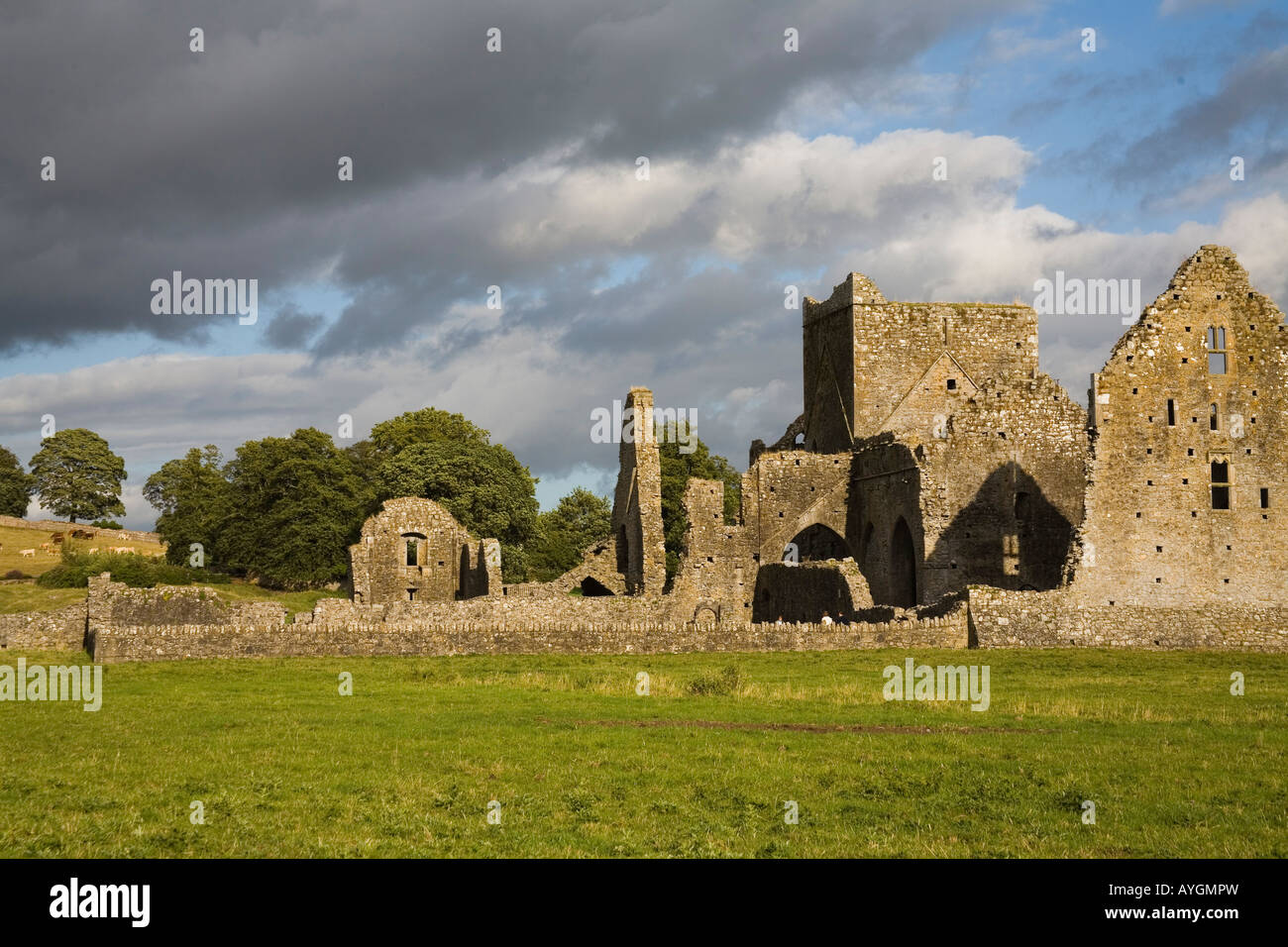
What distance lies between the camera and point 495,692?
2259cm

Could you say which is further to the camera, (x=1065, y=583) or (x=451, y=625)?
(x=1065, y=583)

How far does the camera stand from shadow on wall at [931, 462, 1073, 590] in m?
43.1

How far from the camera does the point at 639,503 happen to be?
47281 mm

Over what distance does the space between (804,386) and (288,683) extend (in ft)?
120

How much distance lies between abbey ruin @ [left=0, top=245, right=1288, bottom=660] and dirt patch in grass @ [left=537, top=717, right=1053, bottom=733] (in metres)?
12.6

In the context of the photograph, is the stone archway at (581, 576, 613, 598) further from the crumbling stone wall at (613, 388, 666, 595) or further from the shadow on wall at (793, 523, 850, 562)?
the shadow on wall at (793, 523, 850, 562)

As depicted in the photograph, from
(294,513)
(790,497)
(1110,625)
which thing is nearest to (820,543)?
(790,497)

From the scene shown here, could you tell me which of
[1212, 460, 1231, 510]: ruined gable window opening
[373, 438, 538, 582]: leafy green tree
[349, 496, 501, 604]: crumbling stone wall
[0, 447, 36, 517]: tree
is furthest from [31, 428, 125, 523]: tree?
[1212, 460, 1231, 510]: ruined gable window opening

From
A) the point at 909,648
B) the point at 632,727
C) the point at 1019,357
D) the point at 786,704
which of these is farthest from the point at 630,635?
the point at 1019,357

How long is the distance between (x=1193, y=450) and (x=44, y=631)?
33.5m

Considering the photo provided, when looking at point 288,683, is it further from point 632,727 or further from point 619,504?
point 619,504

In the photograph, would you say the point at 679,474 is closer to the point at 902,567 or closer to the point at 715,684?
the point at 902,567

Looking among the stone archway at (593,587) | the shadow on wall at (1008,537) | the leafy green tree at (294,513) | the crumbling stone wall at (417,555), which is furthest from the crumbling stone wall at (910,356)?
the leafy green tree at (294,513)

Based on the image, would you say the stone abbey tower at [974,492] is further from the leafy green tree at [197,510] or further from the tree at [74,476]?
the tree at [74,476]
